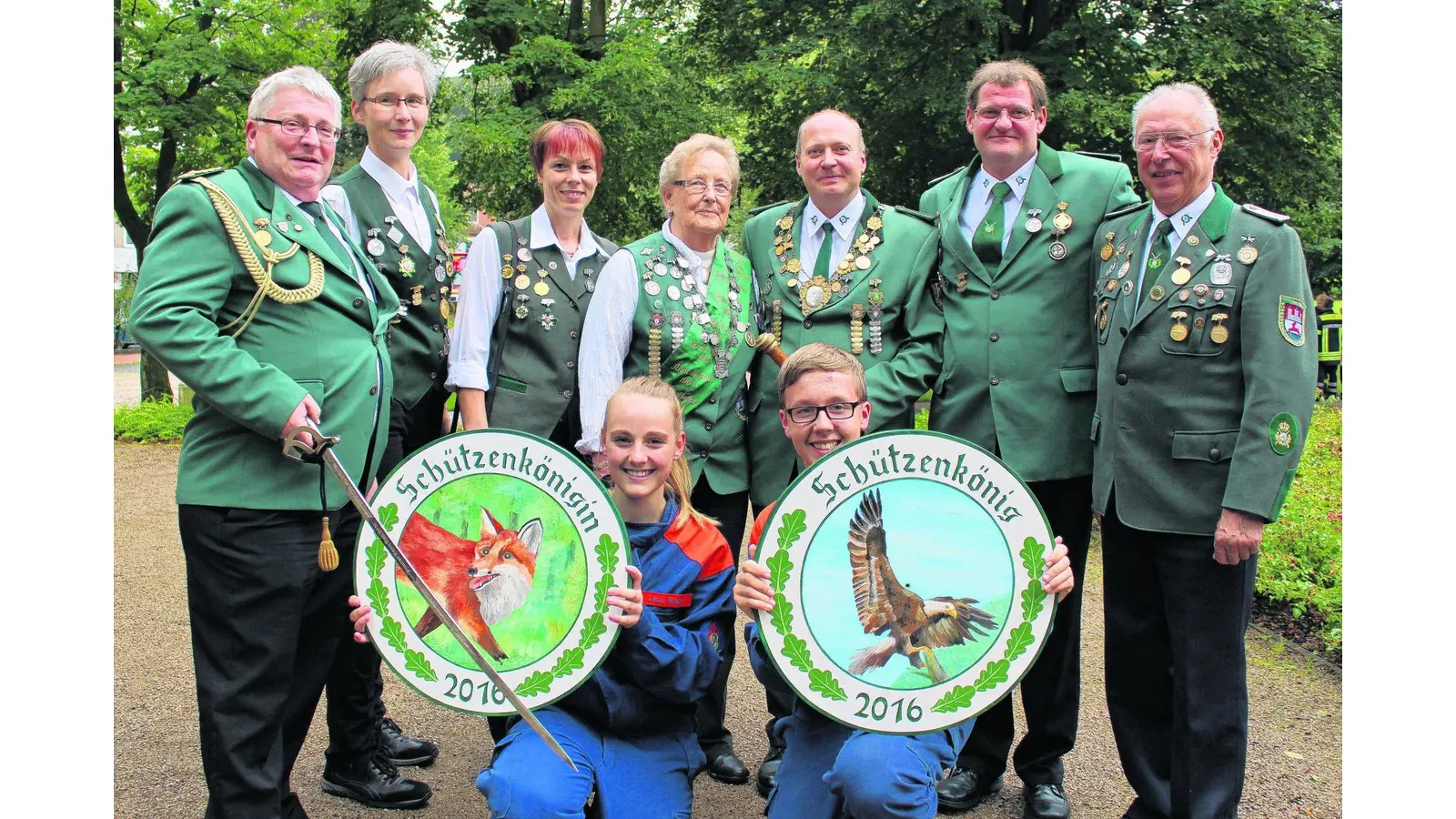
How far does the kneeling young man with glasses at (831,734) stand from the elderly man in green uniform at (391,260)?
148 centimetres

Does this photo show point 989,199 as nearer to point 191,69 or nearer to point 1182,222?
point 1182,222

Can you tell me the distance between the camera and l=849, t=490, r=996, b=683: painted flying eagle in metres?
3.07

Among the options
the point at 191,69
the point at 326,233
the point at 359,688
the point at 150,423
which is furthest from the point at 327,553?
the point at 191,69

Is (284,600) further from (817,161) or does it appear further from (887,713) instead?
(817,161)

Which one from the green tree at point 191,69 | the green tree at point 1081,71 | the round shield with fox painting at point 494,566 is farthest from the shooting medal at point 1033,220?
the green tree at point 191,69

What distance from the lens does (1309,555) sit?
24.6 feet

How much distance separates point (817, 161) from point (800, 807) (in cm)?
219

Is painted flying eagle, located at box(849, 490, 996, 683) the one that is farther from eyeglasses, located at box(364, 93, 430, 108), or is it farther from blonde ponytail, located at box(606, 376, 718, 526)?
eyeglasses, located at box(364, 93, 430, 108)

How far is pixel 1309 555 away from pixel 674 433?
563 cm

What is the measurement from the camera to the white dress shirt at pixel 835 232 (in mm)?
4266

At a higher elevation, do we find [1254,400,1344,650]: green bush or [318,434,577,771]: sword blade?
[318,434,577,771]: sword blade

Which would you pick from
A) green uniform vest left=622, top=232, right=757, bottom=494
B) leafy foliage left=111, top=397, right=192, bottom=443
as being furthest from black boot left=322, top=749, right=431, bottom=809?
leafy foliage left=111, top=397, right=192, bottom=443

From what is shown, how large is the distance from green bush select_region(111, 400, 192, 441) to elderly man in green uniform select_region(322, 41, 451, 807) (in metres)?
11.6

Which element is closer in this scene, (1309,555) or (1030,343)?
(1030,343)
